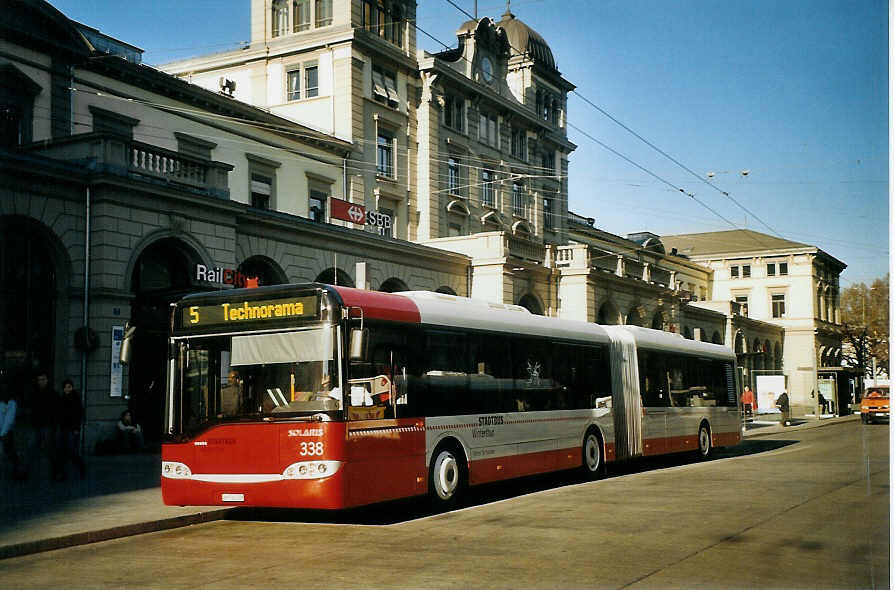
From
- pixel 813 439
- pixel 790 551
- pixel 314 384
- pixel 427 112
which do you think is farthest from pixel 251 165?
pixel 790 551

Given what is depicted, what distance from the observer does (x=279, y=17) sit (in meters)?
41.5

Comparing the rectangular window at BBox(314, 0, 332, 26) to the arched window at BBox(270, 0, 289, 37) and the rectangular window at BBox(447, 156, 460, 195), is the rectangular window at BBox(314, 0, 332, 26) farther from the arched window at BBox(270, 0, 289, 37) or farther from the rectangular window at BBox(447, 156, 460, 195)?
the rectangular window at BBox(447, 156, 460, 195)

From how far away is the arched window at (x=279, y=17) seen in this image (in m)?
41.3

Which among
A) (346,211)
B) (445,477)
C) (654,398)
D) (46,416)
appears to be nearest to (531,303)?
(346,211)

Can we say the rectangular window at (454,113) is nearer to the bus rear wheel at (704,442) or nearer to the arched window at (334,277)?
the arched window at (334,277)

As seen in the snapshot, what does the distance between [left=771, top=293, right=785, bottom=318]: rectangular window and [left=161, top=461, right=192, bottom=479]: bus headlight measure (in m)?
68.9

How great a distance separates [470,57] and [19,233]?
99.2 feet

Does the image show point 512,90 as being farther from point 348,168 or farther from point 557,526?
point 557,526

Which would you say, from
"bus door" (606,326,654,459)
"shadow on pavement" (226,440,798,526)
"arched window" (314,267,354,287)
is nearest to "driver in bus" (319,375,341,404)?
"shadow on pavement" (226,440,798,526)

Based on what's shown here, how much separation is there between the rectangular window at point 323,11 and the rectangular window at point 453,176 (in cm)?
842

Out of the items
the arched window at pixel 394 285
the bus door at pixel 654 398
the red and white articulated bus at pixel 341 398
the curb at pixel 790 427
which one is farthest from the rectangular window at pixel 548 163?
the red and white articulated bus at pixel 341 398

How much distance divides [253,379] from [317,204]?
2594 centimetres

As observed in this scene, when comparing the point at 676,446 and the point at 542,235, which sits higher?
the point at 542,235

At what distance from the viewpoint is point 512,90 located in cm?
5216
